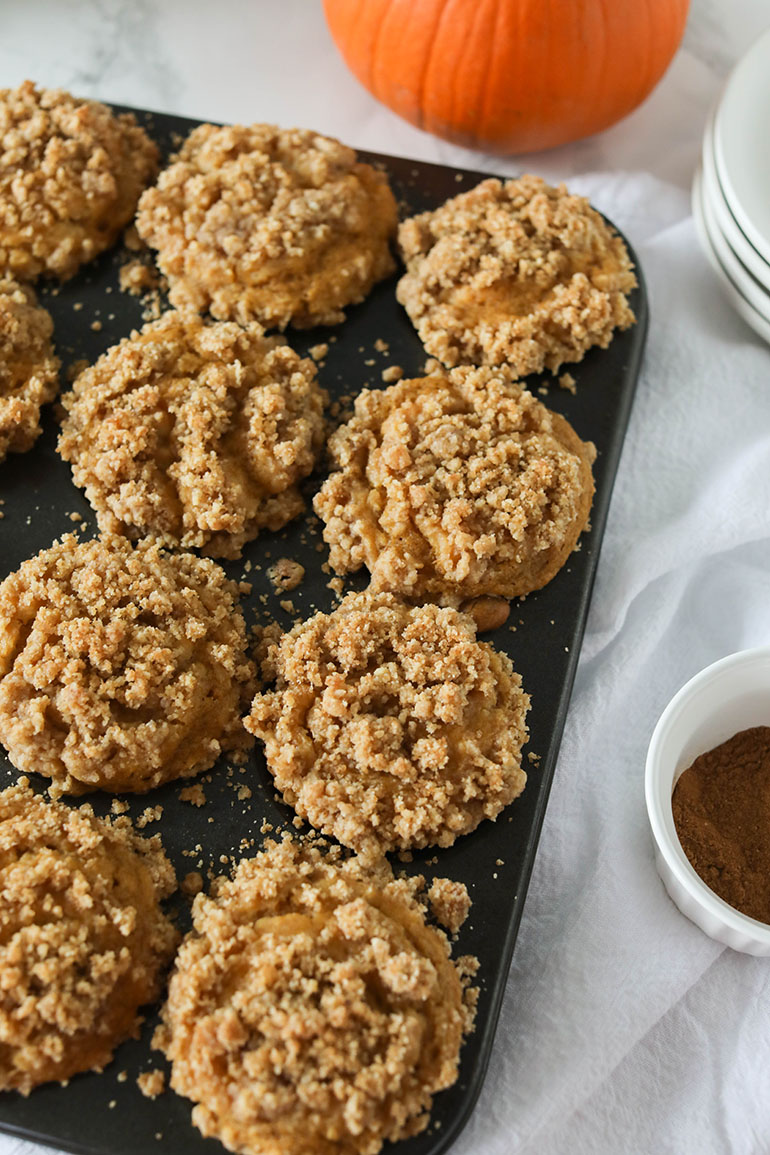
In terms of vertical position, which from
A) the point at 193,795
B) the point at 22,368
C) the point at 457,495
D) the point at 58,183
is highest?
the point at 58,183

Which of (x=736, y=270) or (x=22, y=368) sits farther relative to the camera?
(x=736, y=270)

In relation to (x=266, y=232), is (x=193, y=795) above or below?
below

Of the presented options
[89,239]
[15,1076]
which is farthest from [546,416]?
[15,1076]

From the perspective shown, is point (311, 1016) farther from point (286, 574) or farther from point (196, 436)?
point (196, 436)

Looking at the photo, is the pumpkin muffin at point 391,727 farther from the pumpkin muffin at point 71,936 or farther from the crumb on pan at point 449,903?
the pumpkin muffin at point 71,936

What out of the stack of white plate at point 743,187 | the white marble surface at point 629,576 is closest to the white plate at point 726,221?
the stack of white plate at point 743,187

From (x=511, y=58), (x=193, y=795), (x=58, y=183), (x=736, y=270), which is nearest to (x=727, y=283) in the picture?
(x=736, y=270)

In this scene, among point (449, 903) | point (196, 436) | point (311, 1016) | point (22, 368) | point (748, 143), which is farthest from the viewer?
point (748, 143)

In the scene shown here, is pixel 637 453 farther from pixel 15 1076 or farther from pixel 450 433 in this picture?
pixel 15 1076
